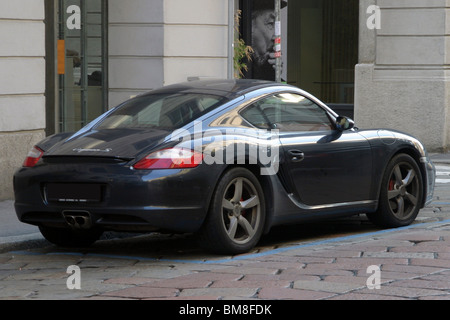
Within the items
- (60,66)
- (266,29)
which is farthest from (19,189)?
(266,29)

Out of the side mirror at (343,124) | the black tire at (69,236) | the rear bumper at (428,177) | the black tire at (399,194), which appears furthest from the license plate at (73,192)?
the rear bumper at (428,177)

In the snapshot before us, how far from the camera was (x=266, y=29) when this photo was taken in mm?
25219

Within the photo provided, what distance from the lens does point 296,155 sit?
8.51m

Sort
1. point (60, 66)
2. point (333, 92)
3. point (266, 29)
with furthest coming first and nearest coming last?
point (266, 29) → point (333, 92) → point (60, 66)

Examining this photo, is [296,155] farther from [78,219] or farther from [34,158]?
[34,158]

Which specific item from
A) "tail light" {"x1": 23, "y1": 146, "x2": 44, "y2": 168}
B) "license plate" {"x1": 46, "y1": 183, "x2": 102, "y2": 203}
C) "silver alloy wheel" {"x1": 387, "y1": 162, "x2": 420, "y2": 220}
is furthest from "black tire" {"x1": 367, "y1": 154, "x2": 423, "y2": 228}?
"tail light" {"x1": 23, "y1": 146, "x2": 44, "y2": 168}

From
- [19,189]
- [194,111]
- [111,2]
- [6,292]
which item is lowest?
[6,292]

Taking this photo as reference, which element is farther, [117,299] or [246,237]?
[246,237]

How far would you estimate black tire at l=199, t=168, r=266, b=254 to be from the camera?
782cm

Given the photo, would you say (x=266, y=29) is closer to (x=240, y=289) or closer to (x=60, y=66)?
(x=60, y=66)

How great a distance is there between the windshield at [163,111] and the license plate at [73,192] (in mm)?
820

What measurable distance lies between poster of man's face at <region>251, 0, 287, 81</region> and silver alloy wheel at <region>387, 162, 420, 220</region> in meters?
15.6

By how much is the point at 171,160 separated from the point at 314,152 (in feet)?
5.12

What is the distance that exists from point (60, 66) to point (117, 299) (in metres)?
8.07
